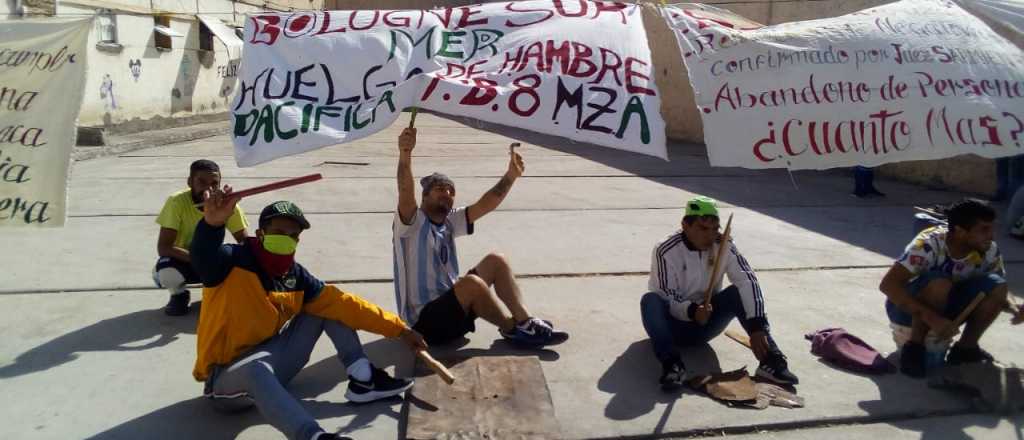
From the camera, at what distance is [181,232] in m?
4.95

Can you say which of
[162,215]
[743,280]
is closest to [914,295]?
[743,280]

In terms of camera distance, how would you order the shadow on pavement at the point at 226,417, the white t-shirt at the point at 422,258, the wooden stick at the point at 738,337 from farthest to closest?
the wooden stick at the point at 738,337 → the white t-shirt at the point at 422,258 → the shadow on pavement at the point at 226,417

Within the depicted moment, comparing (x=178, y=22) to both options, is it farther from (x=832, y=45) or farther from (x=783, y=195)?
(x=832, y=45)

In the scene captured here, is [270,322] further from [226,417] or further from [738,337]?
[738,337]

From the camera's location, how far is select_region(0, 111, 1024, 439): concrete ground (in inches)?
146

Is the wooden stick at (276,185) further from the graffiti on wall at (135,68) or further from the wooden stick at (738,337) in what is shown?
the graffiti on wall at (135,68)

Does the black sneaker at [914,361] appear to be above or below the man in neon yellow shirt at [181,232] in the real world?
below

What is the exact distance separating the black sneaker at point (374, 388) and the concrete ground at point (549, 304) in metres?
0.06

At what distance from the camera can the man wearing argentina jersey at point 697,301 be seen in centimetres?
411

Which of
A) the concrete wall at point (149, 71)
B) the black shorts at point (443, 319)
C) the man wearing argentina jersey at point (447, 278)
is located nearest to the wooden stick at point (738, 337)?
the man wearing argentina jersey at point (447, 278)

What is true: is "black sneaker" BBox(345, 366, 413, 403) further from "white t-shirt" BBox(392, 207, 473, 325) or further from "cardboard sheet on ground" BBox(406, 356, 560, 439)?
"white t-shirt" BBox(392, 207, 473, 325)

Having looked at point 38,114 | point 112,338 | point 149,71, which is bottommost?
point 149,71

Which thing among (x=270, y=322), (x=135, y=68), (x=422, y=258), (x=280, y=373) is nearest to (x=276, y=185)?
(x=270, y=322)

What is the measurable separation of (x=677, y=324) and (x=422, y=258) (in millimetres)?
1387
